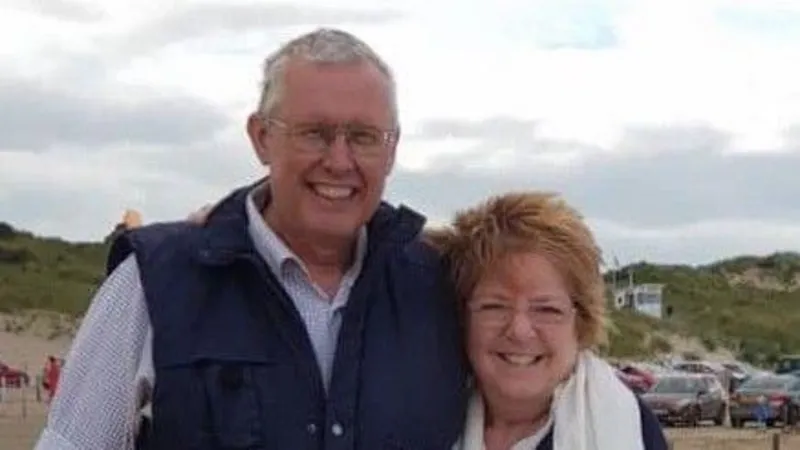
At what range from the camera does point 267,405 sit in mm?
4098

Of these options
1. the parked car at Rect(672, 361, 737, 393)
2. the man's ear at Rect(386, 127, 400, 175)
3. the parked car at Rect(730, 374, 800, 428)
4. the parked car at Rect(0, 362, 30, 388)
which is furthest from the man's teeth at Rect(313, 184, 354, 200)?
the parked car at Rect(672, 361, 737, 393)

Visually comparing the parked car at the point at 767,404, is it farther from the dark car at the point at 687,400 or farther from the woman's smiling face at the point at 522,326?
the woman's smiling face at the point at 522,326

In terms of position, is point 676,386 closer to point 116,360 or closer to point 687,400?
point 687,400

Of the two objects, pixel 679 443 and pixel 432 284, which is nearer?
pixel 432 284

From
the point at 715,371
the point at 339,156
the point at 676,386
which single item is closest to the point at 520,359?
the point at 339,156

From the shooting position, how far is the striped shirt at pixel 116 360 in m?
4.11

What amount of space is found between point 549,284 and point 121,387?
39.7 inches

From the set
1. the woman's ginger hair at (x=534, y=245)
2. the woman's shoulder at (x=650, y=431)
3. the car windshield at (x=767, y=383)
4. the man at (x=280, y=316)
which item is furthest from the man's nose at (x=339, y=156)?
the car windshield at (x=767, y=383)

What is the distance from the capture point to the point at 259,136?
4211mm

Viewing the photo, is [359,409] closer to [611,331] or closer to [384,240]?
[384,240]

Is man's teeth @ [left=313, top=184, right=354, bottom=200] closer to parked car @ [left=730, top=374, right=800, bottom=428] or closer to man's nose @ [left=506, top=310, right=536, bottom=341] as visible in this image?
man's nose @ [left=506, top=310, right=536, bottom=341]

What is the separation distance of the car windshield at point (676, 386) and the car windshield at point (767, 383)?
132 centimetres

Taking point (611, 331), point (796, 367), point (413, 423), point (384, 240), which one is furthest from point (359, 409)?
point (796, 367)

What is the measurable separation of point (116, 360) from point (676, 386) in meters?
32.3
